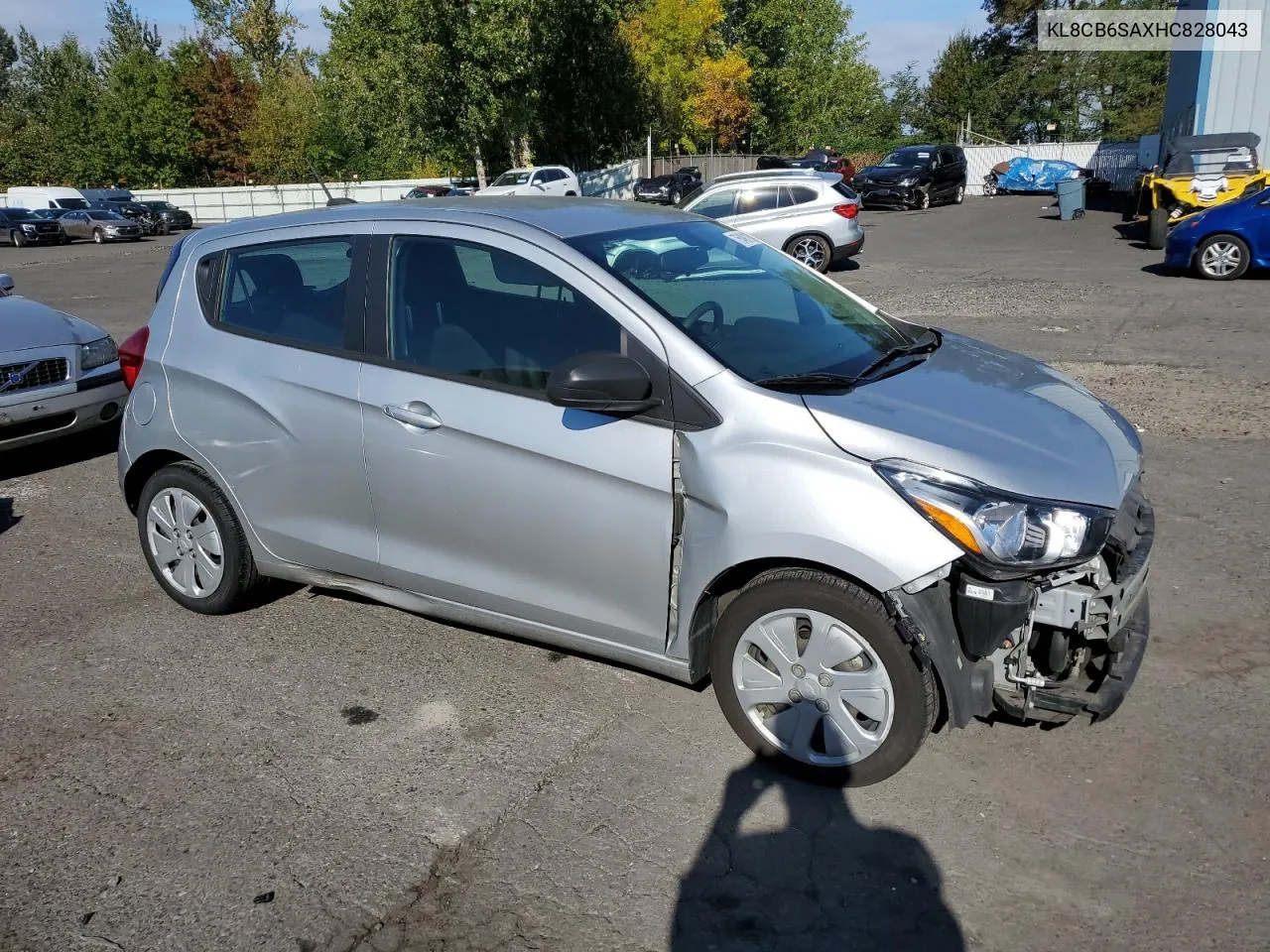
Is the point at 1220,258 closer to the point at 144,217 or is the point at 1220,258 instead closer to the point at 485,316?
the point at 485,316

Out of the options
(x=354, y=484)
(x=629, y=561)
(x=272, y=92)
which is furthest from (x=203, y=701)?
(x=272, y=92)

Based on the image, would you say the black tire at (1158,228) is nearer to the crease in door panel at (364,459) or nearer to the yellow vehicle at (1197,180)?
the yellow vehicle at (1197,180)

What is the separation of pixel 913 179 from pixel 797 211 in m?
17.6

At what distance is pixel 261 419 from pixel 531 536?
136 centimetres

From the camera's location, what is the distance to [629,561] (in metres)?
3.45

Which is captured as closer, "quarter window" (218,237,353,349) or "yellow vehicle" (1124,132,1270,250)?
"quarter window" (218,237,353,349)

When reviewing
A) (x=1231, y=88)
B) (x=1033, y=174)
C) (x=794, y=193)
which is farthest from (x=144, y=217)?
(x=1231, y=88)

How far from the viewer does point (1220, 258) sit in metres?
14.2

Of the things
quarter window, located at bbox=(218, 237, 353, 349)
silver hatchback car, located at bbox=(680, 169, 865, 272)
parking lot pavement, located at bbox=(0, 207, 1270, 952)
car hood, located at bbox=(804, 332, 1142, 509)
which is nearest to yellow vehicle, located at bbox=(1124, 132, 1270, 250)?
silver hatchback car, located at bbox=(680, 169, 865, 272)

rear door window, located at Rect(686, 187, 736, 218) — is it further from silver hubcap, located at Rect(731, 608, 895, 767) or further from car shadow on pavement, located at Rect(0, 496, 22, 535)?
silver hubcap, located at Rect(731, 608, 895, 767)

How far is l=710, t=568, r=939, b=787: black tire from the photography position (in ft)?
10.1

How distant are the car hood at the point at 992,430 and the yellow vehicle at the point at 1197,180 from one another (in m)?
17.2

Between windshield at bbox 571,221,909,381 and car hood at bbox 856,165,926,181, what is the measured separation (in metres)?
31.1

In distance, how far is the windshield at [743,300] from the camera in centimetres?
359
